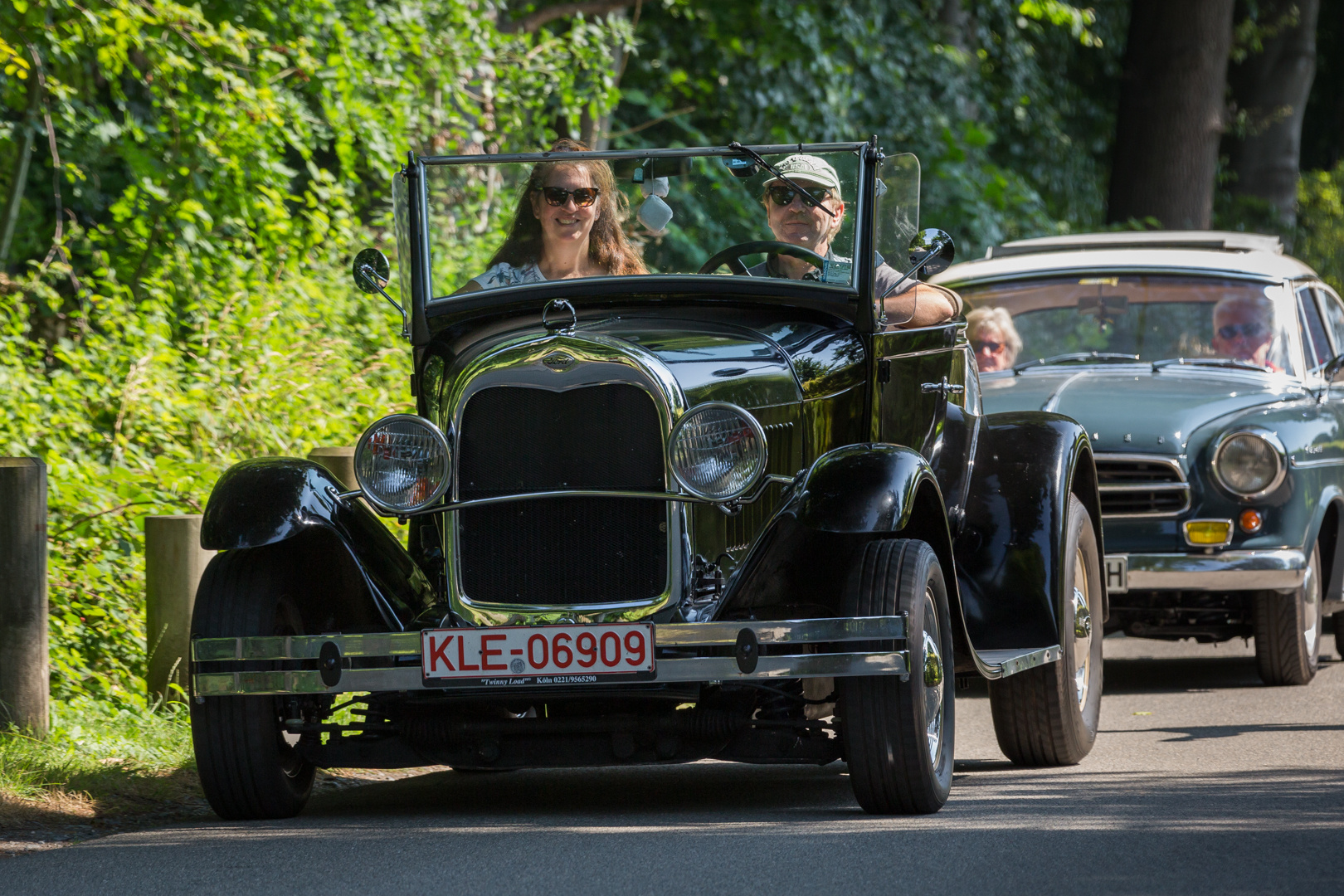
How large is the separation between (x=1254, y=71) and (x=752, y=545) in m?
21.1

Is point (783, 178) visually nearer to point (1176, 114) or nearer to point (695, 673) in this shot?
point (695, 673)

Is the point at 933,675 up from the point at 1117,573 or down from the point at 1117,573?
up

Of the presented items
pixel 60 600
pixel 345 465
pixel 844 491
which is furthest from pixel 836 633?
pixel 60 600

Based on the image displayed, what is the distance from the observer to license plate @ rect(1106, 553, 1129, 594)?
8258 mm

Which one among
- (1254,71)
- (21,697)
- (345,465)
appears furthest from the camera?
(1254,71)

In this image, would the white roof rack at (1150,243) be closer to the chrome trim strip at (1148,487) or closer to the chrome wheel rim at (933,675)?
the chrome trim strip at (1148,487)

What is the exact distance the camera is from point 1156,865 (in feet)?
14.2

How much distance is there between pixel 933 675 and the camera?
17.0 ft

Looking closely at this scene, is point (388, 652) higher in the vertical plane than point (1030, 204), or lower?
lower

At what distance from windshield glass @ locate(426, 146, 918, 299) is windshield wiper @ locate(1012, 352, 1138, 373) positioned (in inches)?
138

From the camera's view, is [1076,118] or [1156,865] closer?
[1156,865]

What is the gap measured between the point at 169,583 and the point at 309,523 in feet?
5.08

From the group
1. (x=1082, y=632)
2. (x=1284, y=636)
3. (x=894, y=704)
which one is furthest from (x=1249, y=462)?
(x=894, y=704)

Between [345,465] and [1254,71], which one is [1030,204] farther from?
[345,465]
